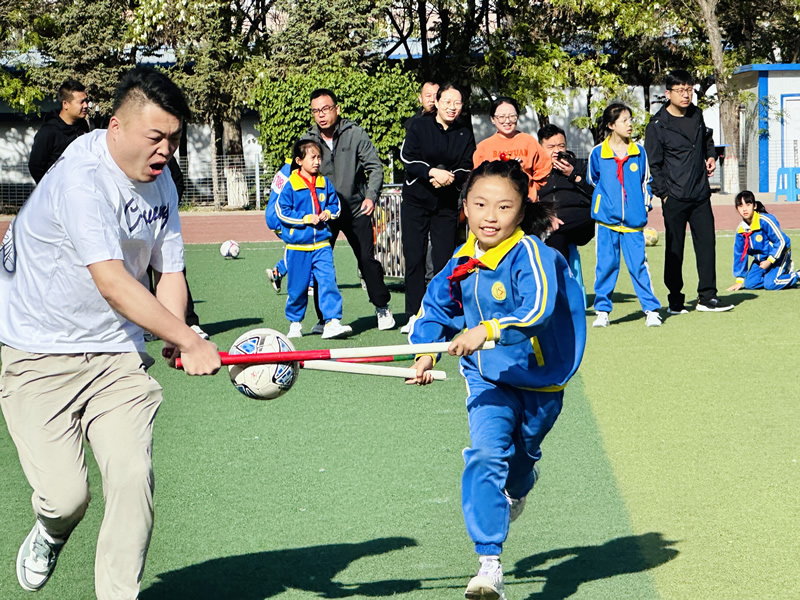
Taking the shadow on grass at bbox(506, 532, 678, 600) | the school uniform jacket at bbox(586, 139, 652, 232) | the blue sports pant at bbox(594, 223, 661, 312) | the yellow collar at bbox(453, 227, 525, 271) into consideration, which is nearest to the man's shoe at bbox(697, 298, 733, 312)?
the blue sports pant at bbox(594, 223, 661, 312)

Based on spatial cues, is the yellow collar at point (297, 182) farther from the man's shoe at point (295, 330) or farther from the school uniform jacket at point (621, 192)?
the school uniform jacket at point (621, 192)

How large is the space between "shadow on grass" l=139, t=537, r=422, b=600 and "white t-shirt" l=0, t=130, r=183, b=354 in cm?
101

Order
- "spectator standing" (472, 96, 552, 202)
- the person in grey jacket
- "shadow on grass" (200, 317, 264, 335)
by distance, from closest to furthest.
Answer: "spectator standing" (472, 96, 552, 202) < the person in grey jacket < "shadow on grass" (200, 317, 264, 335)

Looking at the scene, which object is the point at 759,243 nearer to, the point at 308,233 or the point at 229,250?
the point at 308,233

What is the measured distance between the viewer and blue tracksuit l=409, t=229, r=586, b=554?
3.91 meters

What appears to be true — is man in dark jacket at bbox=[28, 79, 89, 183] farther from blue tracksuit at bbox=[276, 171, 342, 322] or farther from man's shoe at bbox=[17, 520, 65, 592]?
man's shoe at bbox=[17, 520, 65, 592]

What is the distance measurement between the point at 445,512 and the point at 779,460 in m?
1.91

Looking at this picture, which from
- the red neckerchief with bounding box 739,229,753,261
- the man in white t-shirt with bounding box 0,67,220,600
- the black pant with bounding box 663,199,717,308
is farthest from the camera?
the red neckerchief with bounding box 739,229,753,261

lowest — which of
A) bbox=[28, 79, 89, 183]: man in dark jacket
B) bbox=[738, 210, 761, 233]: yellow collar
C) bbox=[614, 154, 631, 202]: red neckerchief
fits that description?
bbox=[738, 210, 761, 233]: yellow collar

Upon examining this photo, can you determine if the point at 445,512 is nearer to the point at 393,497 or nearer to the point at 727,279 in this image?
the point at 393,497

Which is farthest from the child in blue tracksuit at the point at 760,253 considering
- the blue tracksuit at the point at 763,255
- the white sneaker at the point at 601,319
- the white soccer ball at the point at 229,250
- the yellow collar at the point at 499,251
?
the yellow collar at the point at 499,251

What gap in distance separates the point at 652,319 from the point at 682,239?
1195mm

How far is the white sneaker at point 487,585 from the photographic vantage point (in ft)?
12.3

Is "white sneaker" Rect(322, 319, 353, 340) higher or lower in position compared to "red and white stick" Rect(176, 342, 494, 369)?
lower
